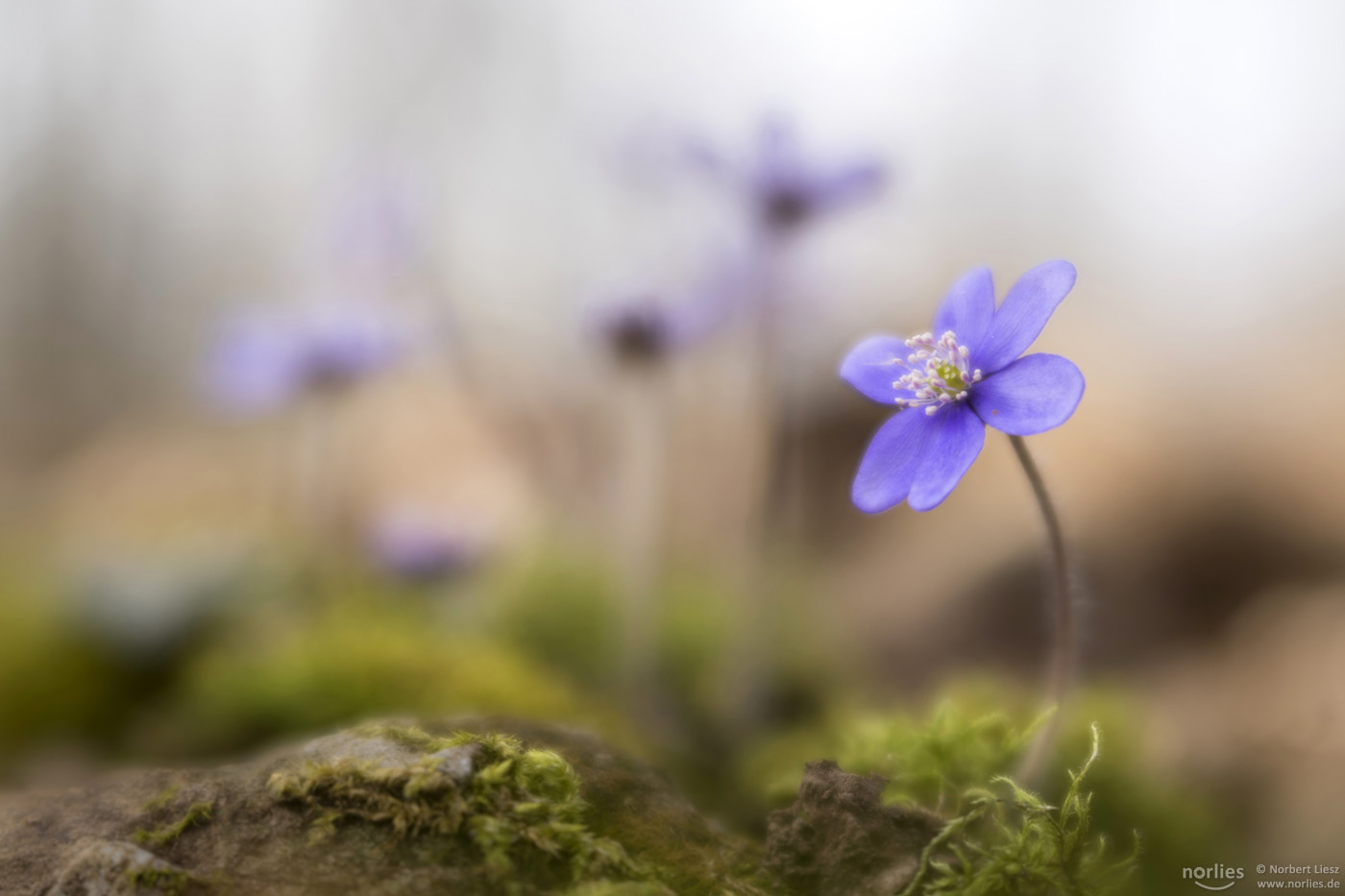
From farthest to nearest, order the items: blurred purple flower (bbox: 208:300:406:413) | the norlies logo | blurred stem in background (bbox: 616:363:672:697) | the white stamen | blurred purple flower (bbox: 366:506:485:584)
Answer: blurred purple flower (bbox: 208:300:406:413) < blurred purple flower (bbox: 366:506:485:584) < blurred stem in background (bbox: 616:363:672:697) < the norlies logo < the white stamen

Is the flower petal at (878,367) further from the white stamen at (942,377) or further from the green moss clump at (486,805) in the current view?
the green moss clump at (486,805)

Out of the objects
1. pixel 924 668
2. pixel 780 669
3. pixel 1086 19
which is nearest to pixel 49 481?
pixel 780 669

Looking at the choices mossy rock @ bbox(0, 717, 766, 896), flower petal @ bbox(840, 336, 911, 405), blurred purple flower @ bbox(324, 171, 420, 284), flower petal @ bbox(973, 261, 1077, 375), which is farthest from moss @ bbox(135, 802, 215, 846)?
blurred purple flower @ bbox(324, 171, 420, 284)

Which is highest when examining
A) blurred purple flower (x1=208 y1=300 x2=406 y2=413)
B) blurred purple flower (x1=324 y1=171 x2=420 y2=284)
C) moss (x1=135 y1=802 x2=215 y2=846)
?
blurred purple flower (x1=324 y1=171 x2=420 y2=284)

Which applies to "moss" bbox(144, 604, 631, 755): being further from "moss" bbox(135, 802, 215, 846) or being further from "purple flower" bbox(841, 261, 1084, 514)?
"purple flower" bbox(841, 261, 1084, 514)

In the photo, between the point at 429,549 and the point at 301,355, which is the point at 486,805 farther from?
the point at 301,355

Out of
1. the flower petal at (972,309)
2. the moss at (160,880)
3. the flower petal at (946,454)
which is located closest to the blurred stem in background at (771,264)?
the flower petal at (972,309)
